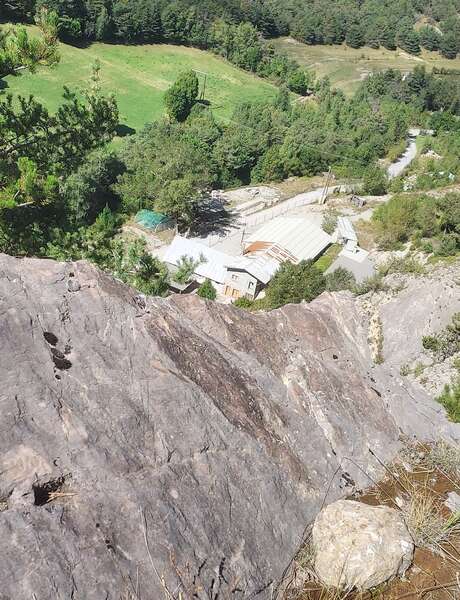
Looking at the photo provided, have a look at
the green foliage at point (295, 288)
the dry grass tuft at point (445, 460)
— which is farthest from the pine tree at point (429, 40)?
the dry grass tuft at point (445, 460)

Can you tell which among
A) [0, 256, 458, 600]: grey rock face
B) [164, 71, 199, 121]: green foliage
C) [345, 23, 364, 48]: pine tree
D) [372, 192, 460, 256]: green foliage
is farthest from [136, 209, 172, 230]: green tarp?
[345, 23, 364, 48]: pine tree

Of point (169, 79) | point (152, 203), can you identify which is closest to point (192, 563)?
point (152, 203)

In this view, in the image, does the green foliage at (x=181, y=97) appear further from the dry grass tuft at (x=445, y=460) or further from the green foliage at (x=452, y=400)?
the dry grass tuft at (x=445, y=460)

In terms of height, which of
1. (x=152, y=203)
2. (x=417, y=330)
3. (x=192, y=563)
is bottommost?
(x=152, y=203)

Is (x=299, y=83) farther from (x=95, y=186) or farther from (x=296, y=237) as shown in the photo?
(x=296, y=237)

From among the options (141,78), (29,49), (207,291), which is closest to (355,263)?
(207,291)

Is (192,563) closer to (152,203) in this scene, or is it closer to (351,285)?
(351,285)
